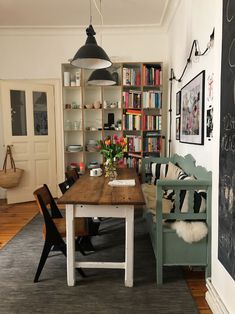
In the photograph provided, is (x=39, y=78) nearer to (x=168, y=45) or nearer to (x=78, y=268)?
(x=168, y=45)

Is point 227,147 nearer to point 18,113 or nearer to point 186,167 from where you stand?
point 186,167

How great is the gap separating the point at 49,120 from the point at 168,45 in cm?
260

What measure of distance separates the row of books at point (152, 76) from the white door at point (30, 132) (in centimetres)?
179

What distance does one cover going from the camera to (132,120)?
15.2ft

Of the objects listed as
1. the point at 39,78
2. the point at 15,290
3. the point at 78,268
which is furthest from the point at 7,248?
the point at 39,78

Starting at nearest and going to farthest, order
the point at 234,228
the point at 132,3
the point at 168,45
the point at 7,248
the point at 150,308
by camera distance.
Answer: the point at 234,228 < the point at 150,308 < the point at 7,248 < the point at 132,3 < the point at 168,45

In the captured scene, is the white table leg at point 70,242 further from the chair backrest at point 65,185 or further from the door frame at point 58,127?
the door frame at point 58,127

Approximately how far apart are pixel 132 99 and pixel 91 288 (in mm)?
3253

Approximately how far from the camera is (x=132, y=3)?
3.86 meters

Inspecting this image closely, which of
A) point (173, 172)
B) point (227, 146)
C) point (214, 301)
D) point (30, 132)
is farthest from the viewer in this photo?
point (30, 132)

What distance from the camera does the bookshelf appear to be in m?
4.57

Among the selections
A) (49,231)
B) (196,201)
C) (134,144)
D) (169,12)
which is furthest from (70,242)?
(169,12)

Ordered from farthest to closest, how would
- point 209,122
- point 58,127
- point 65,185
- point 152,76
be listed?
1. point 58,127
2. point 152,76
3. point 65,185
4. point 209,122

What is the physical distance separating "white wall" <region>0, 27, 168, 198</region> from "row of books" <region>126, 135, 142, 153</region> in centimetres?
141
